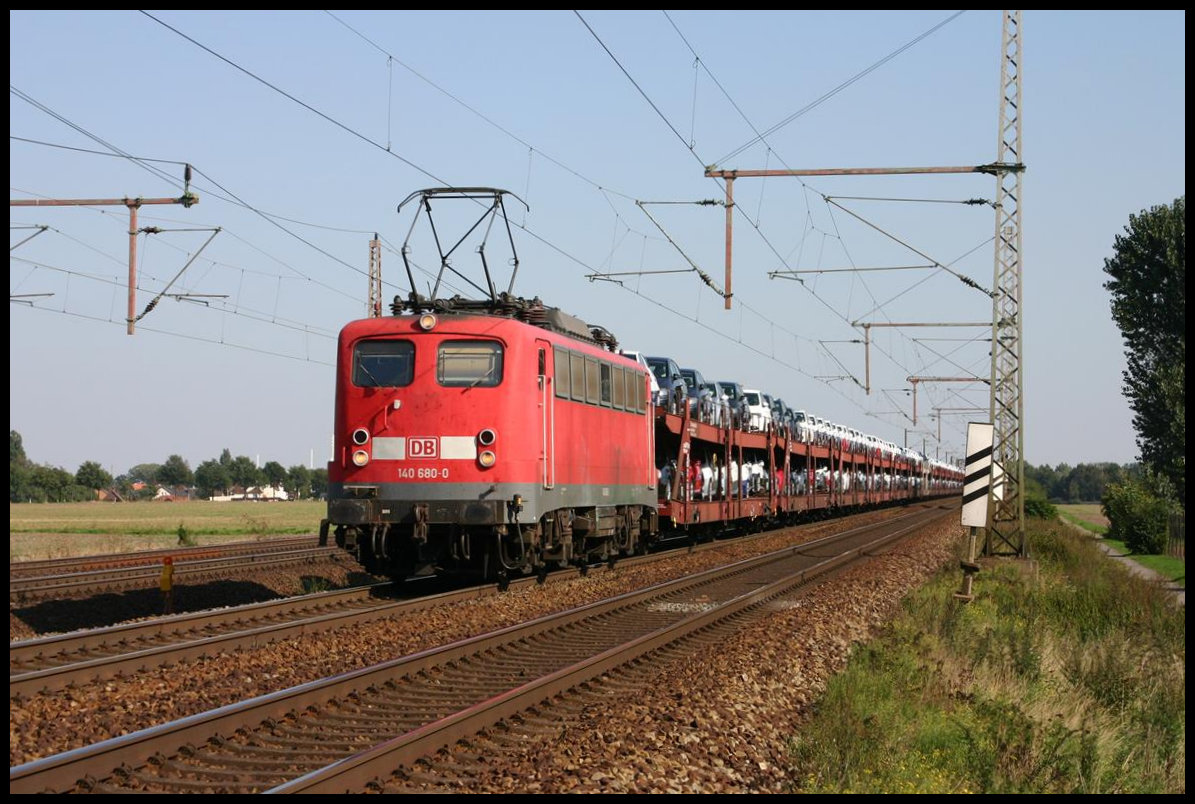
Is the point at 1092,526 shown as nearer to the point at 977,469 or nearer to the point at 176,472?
the point at 977,469

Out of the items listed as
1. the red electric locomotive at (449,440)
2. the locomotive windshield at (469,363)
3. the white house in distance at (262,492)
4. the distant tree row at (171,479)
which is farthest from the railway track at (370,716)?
the white house in distance at (262,492)

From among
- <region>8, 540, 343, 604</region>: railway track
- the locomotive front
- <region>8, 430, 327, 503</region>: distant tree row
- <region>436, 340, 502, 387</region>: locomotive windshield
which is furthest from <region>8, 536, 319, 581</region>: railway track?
<region>8, 430, 327, 503</region>: distant tree row

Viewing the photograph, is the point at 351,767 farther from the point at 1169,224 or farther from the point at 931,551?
the point at 1169,224

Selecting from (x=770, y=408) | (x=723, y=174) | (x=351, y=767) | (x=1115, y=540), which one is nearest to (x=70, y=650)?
(x=351, y=767)

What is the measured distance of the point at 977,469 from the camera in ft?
59.5

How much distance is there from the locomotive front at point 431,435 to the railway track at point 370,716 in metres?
2.22

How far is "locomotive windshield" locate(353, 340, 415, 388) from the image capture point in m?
16.7

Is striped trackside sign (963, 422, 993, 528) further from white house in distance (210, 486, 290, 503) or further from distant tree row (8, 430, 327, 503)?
white house in distance (210, 486, 290, 503)

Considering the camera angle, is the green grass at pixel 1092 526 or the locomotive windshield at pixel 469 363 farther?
the green grass at pixel 1092 526

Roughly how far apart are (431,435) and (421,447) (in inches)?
7.5

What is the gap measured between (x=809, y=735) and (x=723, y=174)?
14797mm

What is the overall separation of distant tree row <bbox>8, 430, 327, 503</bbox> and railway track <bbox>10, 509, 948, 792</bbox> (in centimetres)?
12573

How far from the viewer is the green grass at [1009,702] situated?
8.35m

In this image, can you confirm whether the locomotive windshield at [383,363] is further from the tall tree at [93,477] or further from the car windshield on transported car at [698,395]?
the tall tree at [93,477]
